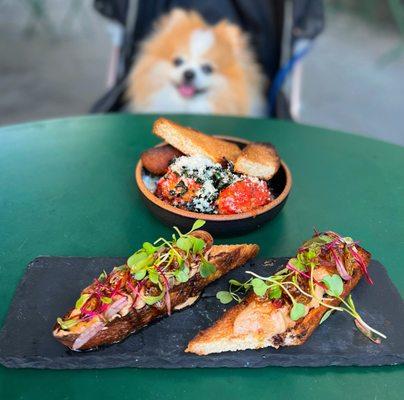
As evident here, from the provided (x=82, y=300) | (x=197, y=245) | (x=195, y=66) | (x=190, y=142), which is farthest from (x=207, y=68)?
(x=82, y=300)

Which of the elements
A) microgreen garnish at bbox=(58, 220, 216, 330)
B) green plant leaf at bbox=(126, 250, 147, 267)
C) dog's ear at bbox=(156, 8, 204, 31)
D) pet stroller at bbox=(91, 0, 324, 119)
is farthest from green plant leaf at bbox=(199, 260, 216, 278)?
dog's ear at bbox=(156, 8, 204, 31)

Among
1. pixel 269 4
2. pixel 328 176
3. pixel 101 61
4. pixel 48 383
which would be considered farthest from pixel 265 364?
pixel 101 61

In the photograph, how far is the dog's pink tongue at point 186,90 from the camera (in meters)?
2.37

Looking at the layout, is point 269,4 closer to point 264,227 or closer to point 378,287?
point 264,227

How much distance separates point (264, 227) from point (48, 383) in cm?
60

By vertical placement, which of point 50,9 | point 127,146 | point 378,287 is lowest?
point 50,9

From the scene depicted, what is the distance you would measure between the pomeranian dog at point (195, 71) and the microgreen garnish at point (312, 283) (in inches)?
60.0

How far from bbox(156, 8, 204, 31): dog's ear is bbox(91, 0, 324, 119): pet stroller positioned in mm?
123

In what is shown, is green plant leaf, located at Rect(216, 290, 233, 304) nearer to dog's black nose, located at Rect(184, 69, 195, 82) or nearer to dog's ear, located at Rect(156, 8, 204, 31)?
dog's black nose, located at Rect(184, 69, 195, 82)

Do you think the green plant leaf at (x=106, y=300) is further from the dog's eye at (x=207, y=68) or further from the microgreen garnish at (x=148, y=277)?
the dog's eye at (x=207, y=68)

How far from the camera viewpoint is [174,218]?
1.05 m

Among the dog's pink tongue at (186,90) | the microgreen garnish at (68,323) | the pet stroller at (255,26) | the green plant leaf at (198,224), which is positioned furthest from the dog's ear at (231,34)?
the microgreen garnish at (68,323)

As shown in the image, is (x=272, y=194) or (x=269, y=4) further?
(x=269, y=4)

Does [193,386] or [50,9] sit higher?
[193,386]
